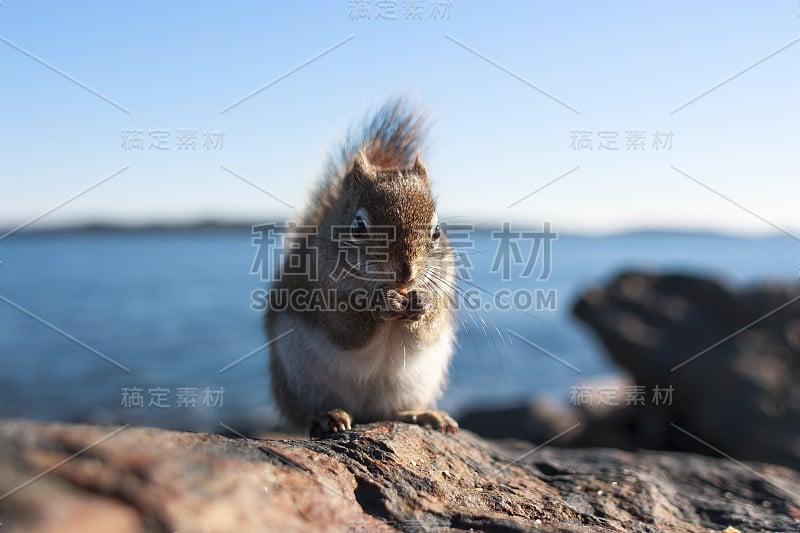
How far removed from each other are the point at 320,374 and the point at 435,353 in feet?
2.57

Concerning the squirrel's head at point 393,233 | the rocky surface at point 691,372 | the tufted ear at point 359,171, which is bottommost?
the rocky surface at point 691,372

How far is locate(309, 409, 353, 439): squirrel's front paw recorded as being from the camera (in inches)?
142

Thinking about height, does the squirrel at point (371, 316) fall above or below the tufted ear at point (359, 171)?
below

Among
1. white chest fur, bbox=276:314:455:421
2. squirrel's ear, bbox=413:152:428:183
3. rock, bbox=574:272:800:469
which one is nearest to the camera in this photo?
white chest fur, bbox=276:314:455:421

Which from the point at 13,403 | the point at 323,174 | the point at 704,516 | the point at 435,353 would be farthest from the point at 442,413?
the point at 13,403

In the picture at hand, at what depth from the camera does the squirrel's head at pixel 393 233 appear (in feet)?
12.3

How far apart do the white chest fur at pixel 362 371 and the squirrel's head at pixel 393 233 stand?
0.38 m

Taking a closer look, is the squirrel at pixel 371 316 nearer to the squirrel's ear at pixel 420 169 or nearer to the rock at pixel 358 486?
the squirrel's ear at pixel 420 169

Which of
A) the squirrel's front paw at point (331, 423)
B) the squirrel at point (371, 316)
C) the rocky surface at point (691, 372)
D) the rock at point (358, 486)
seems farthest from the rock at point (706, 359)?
the squirrel's front paw at point (331, 423)

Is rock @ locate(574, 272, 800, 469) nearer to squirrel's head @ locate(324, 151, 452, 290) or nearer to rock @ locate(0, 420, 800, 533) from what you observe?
rock @ locate(0, 420, 800, 533)

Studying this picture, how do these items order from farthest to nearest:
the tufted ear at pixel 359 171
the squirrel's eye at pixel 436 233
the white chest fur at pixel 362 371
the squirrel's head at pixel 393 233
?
the tufted ear at pixel 359 171, the squirrel's eye at pixel 436 233, the white chest fur at pixel 362 371, the squirrel's head at pixel 393 233

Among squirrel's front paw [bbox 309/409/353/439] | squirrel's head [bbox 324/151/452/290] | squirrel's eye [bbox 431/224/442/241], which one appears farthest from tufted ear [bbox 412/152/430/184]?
squirrel's front paw [bbox 309/409/353/439]

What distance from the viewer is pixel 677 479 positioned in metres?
4.07

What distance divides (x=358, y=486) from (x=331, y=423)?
1.21 meters
